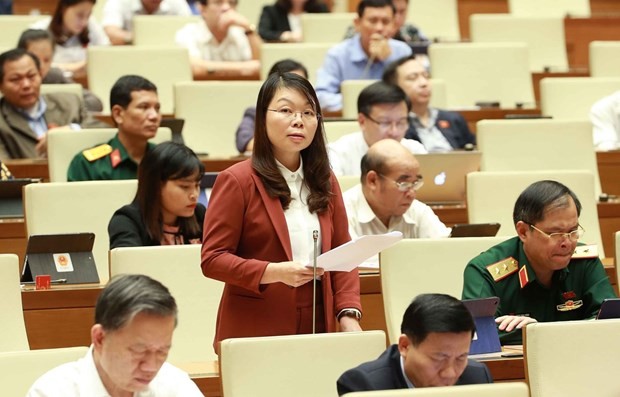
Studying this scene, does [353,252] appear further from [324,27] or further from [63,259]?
[324,27]

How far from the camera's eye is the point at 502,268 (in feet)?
11.1

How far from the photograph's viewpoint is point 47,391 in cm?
229

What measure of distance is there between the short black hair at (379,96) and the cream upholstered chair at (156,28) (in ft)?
7.63

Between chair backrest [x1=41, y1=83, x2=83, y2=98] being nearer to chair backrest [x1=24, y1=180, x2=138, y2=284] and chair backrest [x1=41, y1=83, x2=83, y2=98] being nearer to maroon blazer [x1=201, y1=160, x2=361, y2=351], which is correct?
chair backrest [x1=24, y1=180, x2=138, y2=284]

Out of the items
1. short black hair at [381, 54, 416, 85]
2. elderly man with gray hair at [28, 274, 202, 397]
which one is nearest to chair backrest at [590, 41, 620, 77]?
short black hair at [381, 54, 416, 85]

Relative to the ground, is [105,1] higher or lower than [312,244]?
higher

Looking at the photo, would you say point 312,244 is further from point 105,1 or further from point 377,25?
point 105,1

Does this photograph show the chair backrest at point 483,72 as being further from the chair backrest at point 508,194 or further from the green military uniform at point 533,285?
the green military uniform at point 533,285

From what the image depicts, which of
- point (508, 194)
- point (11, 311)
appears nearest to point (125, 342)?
point (11, 311)

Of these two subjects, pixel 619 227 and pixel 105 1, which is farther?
pixel 105 1

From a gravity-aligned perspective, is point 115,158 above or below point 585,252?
above

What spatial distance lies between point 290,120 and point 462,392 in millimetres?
812

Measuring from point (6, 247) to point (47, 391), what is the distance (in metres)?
2.32

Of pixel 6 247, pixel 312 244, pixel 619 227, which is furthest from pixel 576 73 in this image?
pixel 312 244
